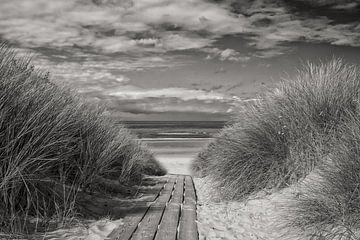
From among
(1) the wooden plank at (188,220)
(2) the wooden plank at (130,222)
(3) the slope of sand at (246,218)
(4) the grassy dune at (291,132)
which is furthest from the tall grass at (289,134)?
(2) the wooden plank at (130,222)

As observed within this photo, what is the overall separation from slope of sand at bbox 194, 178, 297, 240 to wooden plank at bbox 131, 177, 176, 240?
62 cm

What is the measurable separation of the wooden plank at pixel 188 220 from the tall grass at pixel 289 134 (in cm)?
69

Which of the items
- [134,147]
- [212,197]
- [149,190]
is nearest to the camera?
[212,197]

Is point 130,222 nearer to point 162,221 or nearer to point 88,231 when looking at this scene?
point 162,221

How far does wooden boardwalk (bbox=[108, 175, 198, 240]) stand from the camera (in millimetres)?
4699

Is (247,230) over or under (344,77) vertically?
under

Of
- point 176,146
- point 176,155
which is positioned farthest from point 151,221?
point 176,146

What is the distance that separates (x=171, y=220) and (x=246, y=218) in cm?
111

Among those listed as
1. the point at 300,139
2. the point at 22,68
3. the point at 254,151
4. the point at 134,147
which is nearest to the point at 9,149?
the point at 22,68

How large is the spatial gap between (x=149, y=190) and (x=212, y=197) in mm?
1962

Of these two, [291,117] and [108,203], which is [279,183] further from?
[108,203]

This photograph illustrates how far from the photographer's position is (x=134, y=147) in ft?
34.0

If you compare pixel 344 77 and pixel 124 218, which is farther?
pixel 344 77

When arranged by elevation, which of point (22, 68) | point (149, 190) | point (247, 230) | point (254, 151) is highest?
point (22, 68)
